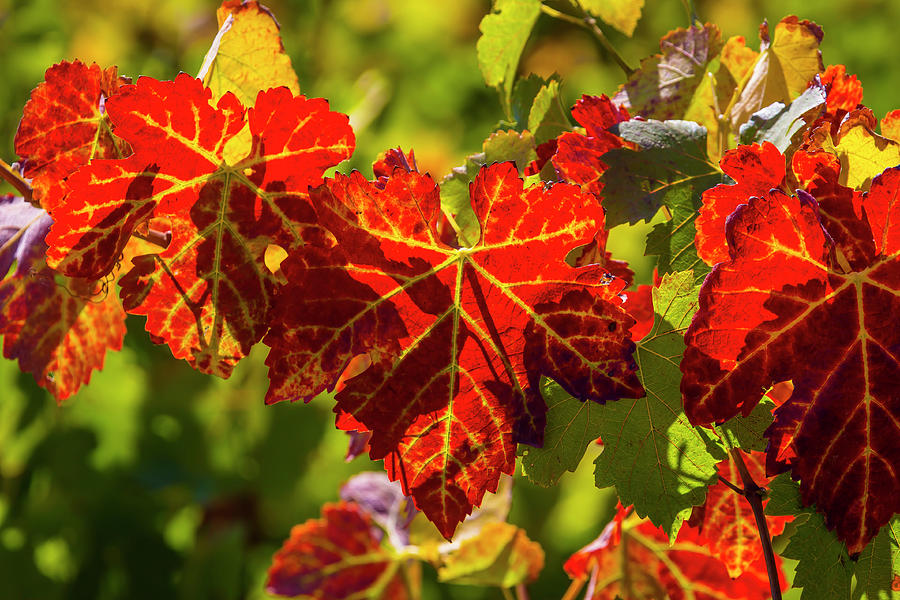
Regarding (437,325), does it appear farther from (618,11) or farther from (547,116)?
(618,11)

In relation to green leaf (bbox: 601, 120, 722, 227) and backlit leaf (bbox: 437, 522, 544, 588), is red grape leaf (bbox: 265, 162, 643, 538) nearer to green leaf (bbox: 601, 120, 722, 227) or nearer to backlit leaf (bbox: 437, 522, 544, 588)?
green leaf (bbox: 601, 120, 722, 227)

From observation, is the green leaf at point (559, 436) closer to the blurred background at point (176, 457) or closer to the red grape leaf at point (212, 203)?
the red grape leaf at point (212, 203)

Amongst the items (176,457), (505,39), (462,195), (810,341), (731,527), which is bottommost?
(176,457)

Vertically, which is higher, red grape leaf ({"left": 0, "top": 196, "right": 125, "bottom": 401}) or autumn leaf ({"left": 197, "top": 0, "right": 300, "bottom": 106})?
autumn leaf ({"left": 197, "top": 0, "right": 300, "bottom": 106})

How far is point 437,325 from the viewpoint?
1.51 ft

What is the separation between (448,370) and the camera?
0.46m

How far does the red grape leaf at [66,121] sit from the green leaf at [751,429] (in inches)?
16.5

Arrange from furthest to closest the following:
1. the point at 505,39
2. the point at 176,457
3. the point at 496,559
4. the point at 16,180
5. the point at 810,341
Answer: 1. the point at 176,457
2. the point at 496,559
3. the point at 505,39
4. the point at 16,180
5. the point at 810,341

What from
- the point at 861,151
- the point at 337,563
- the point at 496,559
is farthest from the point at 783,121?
the point at 337,563

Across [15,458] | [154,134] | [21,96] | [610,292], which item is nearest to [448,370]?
[610,292]

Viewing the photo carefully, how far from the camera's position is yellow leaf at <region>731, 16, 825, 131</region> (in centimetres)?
57

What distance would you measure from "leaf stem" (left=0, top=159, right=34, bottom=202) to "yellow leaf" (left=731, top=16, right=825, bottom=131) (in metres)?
0.48

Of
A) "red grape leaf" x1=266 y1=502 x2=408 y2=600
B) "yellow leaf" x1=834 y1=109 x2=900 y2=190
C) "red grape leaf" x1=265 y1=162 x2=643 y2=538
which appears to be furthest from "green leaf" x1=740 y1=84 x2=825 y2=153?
"red grape leaf" x1=266 y1=502 x2=408 y2=600

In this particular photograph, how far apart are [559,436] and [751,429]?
0.11 metres
